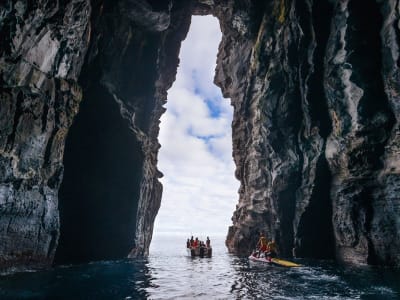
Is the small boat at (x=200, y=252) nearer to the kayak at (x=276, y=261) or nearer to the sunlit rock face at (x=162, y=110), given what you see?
the sunlit rock face at (x=162, y=110)

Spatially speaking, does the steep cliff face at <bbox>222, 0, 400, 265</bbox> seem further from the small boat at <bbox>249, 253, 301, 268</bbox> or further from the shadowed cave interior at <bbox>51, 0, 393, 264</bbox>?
the small boat at <bbox>249, 253, 301, 268</bbox>

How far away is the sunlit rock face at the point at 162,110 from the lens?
20055 mm

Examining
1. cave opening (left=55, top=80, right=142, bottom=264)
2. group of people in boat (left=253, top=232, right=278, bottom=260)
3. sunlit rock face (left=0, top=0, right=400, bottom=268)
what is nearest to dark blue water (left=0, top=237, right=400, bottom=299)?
sunlit rock face (left=0, top=0, right=400, bottom=268)

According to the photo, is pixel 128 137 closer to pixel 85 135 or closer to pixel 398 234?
pixel 85 135

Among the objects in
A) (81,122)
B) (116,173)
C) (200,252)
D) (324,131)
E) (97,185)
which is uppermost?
(81,122)

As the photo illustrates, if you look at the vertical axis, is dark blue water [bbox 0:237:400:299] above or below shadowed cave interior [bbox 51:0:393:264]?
below

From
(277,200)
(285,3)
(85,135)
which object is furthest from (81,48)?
(277,200)

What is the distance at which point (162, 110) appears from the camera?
1791 inches

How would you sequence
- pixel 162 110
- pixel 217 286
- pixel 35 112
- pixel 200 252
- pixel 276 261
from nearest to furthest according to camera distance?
pixel 217 286
pixel 35 112
pixel 276 261
pixel 200 252
pixel 162 110

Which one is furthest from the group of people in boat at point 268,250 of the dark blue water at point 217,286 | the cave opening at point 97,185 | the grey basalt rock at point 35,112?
the grey basalt rock at point 35,112

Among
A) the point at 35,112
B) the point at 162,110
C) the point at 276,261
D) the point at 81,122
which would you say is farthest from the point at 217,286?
the point at 162,110

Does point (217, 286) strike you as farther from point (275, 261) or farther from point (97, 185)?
point (97, 185)

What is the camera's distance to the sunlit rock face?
20.1 m

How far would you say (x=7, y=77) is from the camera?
17.5 meters
